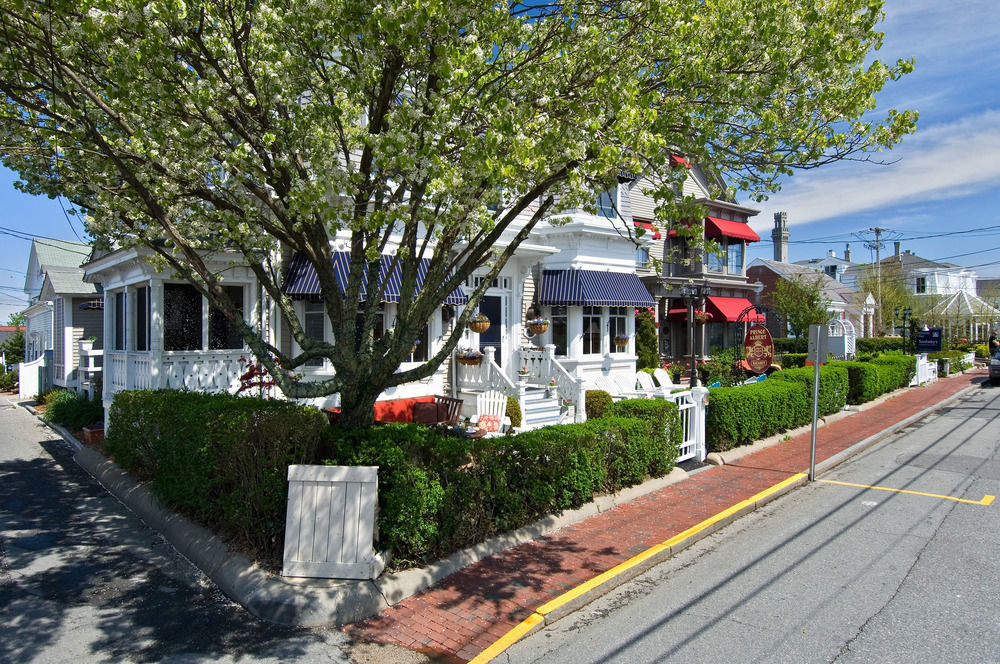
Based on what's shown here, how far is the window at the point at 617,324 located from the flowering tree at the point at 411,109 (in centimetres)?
1045

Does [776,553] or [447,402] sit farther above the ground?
[447,402]

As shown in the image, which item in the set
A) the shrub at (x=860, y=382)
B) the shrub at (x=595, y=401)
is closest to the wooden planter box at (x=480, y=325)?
the shrub at (x=595, y=401)

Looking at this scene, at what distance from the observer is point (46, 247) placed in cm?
2472

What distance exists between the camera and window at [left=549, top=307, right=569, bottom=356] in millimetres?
16594

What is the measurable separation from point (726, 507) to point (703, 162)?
4.58 meters

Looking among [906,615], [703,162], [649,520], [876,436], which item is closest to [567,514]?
[649,520]

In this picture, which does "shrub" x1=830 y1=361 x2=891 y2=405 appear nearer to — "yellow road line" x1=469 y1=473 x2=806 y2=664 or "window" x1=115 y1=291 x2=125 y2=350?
"yellow road line" x1=469 y1=473 x2=806 y2=664

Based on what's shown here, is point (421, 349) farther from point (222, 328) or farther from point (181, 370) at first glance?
point (181, 370)

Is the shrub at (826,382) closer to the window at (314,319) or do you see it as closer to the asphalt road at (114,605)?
the window at (314,319)

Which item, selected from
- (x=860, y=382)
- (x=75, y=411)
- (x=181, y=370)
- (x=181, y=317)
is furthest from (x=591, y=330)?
(x=75, y=411)

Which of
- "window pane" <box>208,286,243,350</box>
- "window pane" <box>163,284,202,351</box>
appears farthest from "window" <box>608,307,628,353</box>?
"window pane" <box>163,284,202,351</box>

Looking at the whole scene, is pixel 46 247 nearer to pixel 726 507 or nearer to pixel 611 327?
pixel 611 327

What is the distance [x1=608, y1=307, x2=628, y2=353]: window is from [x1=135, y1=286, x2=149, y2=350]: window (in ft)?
36.5

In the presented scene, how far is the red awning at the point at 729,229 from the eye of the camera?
28688mm
